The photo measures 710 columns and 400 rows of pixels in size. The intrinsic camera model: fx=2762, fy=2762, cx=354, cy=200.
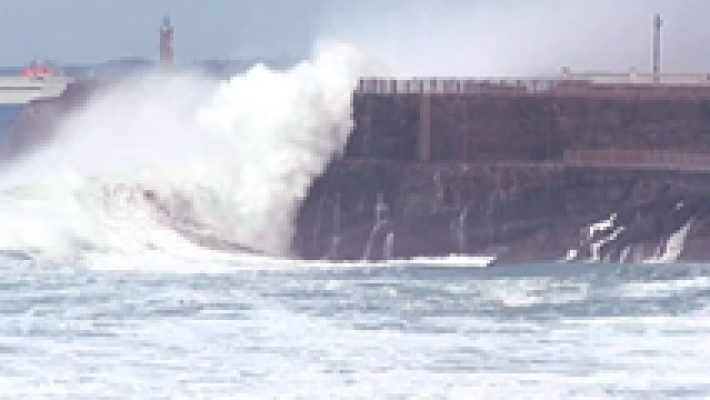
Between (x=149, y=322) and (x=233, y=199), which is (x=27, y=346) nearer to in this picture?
(x=149, y=322)

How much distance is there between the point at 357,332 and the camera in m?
34.3

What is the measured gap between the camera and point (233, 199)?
4966 centimetres

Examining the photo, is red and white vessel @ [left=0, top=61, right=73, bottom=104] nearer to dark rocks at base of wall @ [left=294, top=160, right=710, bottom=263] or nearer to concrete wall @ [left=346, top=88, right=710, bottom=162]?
concrete wall @ [left=346, top=88, right=710, bottom=162]

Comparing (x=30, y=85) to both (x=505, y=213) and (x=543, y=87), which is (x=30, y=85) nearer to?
(x=543, y=87)

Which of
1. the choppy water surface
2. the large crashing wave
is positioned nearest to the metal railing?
the large crashing wave

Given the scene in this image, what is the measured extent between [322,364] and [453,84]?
18044mm

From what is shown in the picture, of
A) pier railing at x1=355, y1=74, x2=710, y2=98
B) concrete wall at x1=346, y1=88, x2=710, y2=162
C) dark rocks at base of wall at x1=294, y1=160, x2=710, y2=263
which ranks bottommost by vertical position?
dark rocks at base of wall at x1=294, y1=160, x2=710, y2=263

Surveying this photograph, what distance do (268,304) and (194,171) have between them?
13137 mm

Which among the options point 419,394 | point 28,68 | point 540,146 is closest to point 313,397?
point 419,394

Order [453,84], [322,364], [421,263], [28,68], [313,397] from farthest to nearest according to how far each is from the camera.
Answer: [28,68], [453,84], [421,263], [322,364], [313,397]

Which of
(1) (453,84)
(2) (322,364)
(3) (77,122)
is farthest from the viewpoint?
(3) (77,122)

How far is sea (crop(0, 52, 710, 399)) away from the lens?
30.4 m

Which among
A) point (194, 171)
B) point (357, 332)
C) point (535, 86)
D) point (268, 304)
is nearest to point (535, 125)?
point (535, 86)

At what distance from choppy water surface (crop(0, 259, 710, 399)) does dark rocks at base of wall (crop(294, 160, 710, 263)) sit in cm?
129
